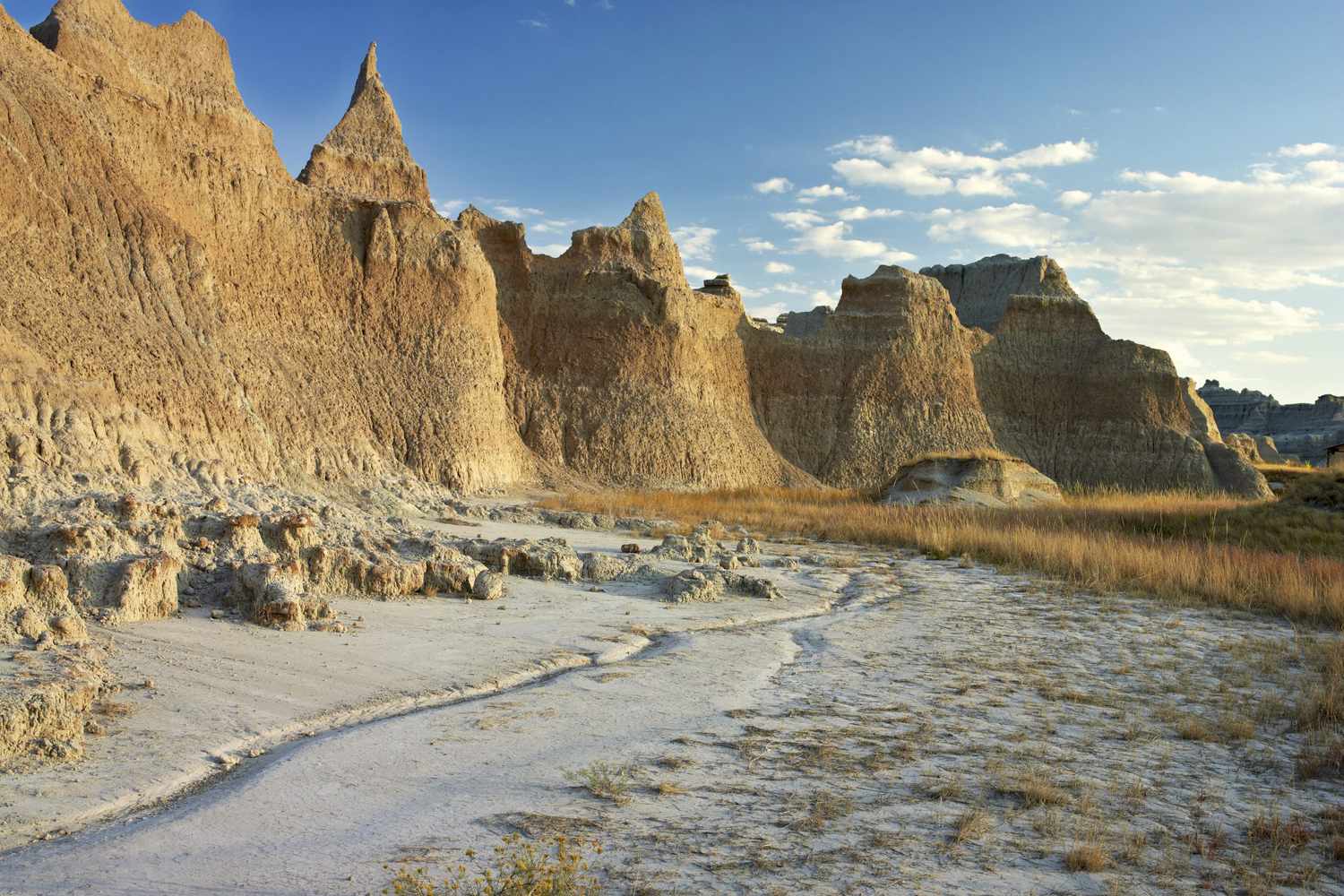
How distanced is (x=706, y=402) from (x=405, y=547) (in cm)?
2935

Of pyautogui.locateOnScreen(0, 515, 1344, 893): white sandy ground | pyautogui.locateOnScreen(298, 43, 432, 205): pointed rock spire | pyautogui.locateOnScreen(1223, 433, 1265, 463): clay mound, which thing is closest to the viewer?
pyautogui.locateOnScreen(0, 515, 1344, 893): white sandy ground

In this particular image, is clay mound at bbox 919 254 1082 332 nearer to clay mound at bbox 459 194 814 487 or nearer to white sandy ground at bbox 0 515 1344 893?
clay mound at bbox 459 194 814 487

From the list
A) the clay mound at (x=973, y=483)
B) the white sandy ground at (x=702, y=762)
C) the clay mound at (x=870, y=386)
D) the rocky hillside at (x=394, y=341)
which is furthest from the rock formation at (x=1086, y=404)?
the white sandy ground at (x=702, y=762)

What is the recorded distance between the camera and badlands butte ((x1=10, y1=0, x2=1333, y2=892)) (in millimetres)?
5066

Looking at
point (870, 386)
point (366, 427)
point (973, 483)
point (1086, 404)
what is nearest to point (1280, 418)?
point (1086, 404)

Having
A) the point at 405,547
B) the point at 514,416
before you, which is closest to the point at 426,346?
the point at 514,416

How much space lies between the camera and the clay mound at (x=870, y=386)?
40844mm

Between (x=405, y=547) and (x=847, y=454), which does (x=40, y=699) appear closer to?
(x=405, y=547)

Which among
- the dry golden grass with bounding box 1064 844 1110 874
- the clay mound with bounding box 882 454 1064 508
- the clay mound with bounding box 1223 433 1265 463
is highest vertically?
the clay mound with bounding box 1223 433 1265 463

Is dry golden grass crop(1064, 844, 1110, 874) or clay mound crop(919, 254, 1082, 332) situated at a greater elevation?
clay mound crop(919, 254, 1082, 332)

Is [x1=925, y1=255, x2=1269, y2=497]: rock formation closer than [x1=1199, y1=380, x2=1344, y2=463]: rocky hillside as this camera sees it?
Yes

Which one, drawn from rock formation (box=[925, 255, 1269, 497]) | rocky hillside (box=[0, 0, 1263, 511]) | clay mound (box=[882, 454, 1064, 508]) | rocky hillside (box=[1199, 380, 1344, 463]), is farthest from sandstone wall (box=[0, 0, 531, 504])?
rocky hillside (box=[1199, 380, 1344, 463])

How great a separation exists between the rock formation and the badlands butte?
0.16 m

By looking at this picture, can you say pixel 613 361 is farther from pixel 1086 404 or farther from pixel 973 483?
pixel 1086 404
